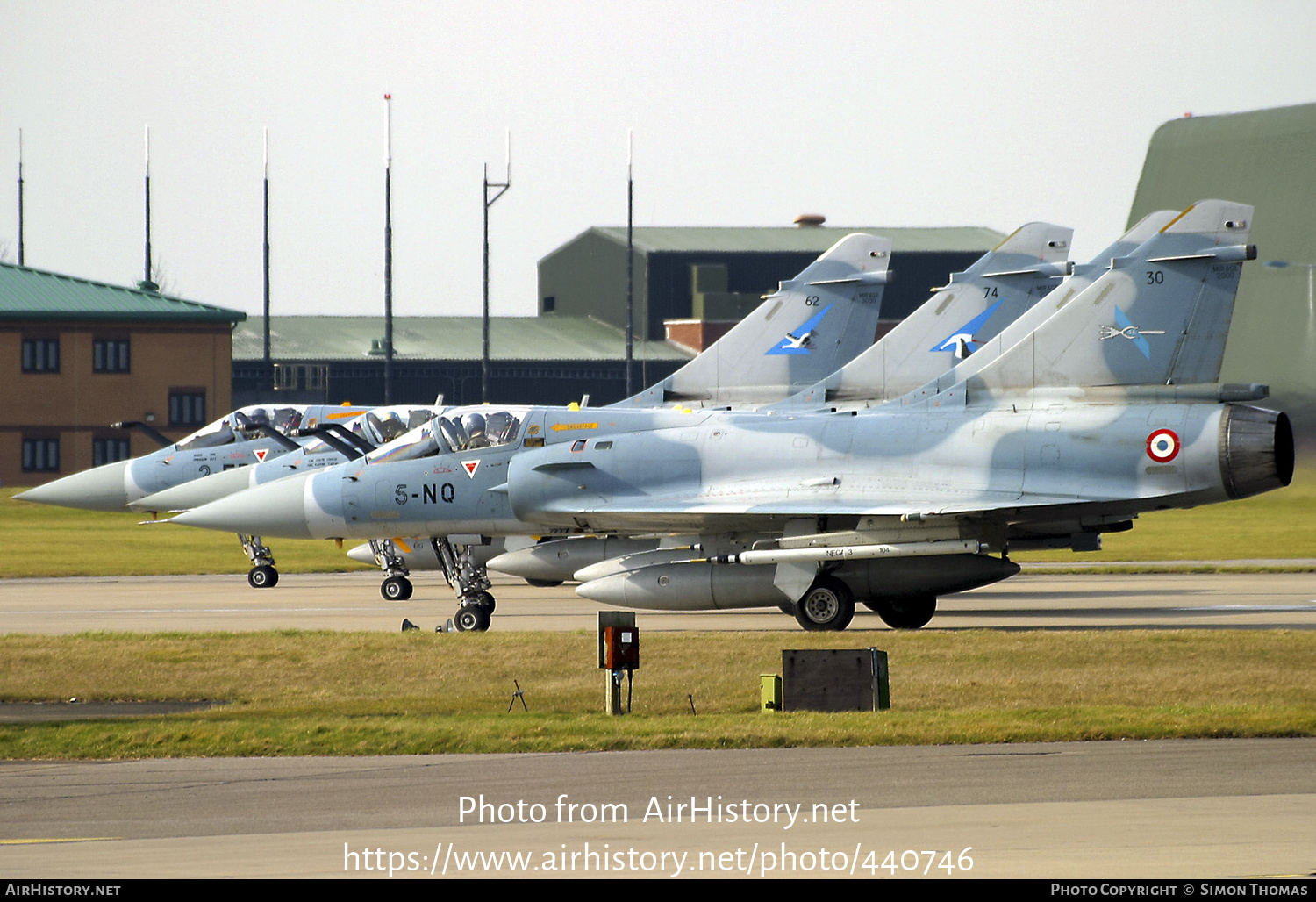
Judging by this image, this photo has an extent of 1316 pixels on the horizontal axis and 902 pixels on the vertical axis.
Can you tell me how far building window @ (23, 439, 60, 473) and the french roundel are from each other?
56801mm

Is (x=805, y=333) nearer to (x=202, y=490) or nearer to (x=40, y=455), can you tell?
(x=202, y=490)

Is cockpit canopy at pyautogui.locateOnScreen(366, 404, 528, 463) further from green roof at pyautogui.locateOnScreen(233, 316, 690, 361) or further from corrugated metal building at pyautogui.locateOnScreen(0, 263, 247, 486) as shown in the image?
green roof at pyautogui.locateOnScreen(233, 316, 690, 361)

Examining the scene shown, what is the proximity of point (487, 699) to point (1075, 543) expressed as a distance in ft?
33.3

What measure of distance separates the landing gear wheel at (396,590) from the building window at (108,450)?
4458cm

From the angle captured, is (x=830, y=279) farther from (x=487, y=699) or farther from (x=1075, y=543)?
(x=487, y=699)

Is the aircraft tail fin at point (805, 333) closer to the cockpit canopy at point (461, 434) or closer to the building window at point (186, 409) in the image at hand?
the cockpit canopy at point (461, 434)

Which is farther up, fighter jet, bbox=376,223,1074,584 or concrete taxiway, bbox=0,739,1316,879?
fighter jet, bbox=376,223,1074,584

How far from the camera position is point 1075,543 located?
2194cm

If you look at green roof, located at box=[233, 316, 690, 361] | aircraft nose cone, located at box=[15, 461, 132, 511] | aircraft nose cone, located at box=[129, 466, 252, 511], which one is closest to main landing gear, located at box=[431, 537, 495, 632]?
aircraft nose cone, located at box=[129, 466, 252, 511]

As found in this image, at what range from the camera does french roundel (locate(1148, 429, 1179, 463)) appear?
19.2 meters

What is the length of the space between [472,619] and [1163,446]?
8721 mm

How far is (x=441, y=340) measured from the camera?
7894 centimetres

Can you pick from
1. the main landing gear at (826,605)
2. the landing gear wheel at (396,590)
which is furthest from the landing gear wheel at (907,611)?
the landing gear wheel at (396,590)
